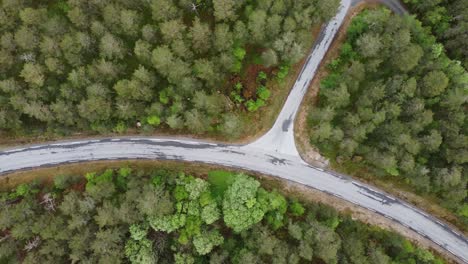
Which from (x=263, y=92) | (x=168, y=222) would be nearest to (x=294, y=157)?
(x=263, y=92)

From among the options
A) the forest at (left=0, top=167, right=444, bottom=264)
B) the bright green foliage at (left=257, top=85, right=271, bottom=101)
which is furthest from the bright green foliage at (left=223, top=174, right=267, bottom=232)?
the bright green foliage at (left=257, top=85, right=271, bottom=101)

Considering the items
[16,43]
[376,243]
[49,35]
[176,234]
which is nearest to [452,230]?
[376,243]

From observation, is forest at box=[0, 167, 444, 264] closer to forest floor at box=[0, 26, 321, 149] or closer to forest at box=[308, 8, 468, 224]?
forest floor at box=[0, 26, 321, 149]

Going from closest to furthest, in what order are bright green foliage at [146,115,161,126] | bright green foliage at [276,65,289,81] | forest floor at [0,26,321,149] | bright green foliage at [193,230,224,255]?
bright green foliage at [193,230,224,255] < bright green foliage at [146,115,161,126] < bright green foliage at [276,65,289,81] < forest floor at [0,26,321,149]

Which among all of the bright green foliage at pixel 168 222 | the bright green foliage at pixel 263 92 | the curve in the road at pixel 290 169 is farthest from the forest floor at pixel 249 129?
the bright green foliage at pixel 168 222

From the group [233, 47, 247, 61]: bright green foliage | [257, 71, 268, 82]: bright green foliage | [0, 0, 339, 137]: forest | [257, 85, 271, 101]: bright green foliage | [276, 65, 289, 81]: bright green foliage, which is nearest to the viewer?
[0, 0, 339, 137]: forest

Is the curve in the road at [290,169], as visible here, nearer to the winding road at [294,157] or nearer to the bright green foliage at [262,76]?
the winding road at [294,157]

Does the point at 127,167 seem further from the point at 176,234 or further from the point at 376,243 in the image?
the point at 376,243

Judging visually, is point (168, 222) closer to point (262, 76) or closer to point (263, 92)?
point (263, 92)
